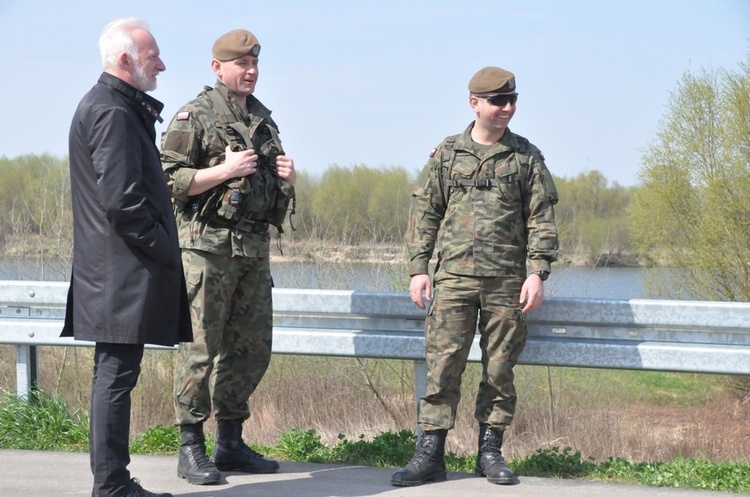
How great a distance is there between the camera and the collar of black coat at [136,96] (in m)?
3.57

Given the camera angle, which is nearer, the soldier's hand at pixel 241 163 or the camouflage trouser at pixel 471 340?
the soldier's hand at pixel 241 163

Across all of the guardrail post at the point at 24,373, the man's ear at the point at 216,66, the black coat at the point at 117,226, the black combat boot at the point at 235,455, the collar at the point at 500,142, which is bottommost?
the black combat boot at the point at 235,455

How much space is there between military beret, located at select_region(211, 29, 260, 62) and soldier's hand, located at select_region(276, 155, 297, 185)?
0.51 meters

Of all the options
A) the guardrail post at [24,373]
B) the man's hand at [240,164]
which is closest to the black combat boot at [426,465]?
the man's hand at [240,164]

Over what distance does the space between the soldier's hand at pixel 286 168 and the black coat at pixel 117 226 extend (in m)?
0.75

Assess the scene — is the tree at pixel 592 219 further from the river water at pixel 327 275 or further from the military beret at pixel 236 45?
the military beret at pixel 236 45

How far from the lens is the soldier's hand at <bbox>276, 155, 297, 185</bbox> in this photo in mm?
4238

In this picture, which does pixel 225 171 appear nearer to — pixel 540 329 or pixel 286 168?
pixel 286 168

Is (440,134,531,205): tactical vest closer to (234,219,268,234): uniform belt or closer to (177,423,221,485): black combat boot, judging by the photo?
(234,219,268,234): uniform belt

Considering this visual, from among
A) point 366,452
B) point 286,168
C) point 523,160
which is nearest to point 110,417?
point 286,168

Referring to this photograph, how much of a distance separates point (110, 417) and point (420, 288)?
5.04 ft

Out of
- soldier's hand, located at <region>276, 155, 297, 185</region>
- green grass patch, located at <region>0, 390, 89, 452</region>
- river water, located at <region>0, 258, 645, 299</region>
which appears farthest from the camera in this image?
river water, located at <region>0, 258, 645, 299</region>

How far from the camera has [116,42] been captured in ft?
11.7

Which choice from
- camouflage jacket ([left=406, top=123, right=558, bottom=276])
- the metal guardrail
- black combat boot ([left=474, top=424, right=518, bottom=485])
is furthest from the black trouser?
black combat boot ([left=474, top=424, right=518, bottom=485])
